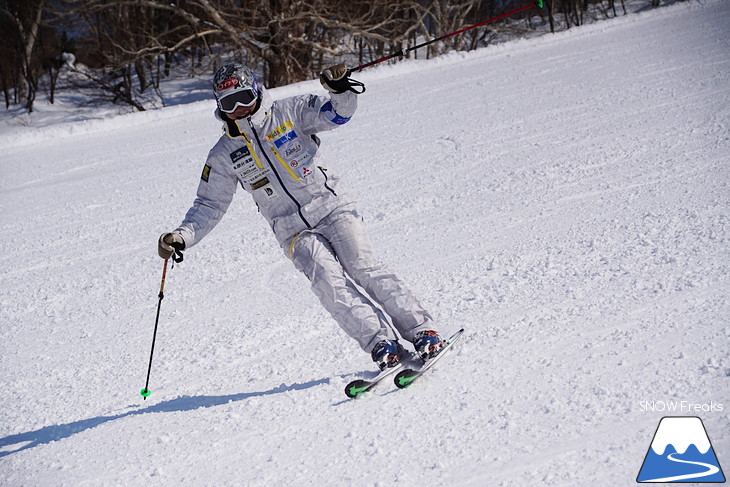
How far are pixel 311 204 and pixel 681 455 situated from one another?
6.28ft

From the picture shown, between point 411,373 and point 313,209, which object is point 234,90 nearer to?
point 313,209

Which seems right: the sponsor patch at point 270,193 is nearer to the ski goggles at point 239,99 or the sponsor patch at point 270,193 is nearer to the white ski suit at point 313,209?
the white ski suit at point 313,209

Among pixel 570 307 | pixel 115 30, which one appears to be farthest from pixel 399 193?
pixel 115 30

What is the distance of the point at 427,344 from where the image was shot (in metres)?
3.17

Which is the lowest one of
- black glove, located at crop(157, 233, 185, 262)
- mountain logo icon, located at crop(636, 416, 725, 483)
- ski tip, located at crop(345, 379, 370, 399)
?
ski tip, located at crop(345, 379, 370, 399)

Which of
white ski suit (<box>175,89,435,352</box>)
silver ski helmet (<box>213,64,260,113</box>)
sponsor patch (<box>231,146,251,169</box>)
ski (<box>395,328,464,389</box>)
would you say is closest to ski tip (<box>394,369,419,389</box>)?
ski (<box>395,328,464,389</box>)

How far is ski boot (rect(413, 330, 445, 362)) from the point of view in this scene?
3.17 meters

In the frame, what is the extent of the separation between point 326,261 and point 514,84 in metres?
7.30

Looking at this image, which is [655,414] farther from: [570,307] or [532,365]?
[570,307]

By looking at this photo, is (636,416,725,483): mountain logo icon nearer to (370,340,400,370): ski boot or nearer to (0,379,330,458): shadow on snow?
(370,340,400,370): ski boot

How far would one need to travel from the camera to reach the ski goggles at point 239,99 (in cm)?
315

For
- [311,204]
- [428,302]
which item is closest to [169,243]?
[311,204]

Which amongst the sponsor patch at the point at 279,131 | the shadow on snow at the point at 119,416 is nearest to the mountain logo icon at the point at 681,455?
the shadow on snow at the point at 119,416

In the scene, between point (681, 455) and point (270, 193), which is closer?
point (681, 455)
